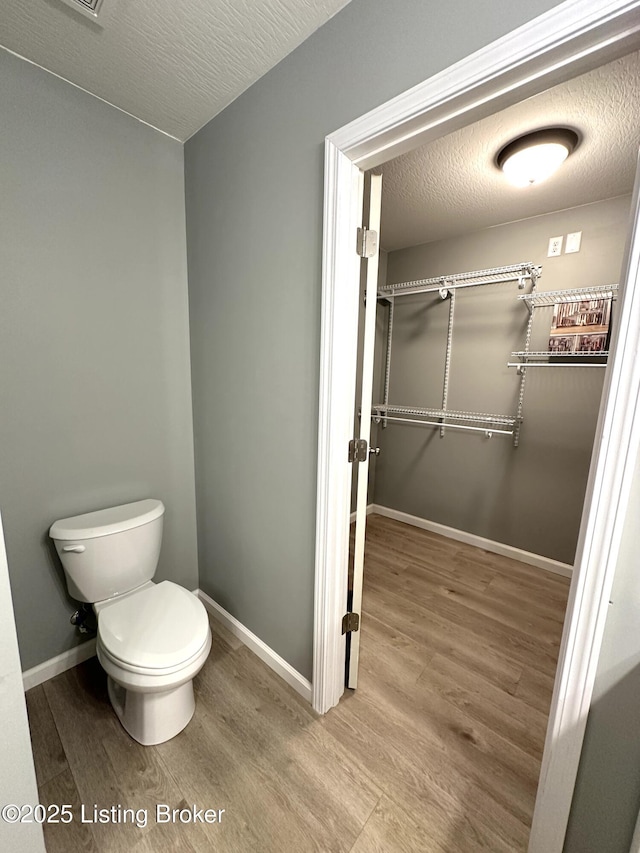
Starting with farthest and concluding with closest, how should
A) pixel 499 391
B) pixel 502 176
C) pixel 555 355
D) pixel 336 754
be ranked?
pixel 499 391, pixel 555 355, pixel 502 176, pixel 336 754

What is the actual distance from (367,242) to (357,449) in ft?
2.39

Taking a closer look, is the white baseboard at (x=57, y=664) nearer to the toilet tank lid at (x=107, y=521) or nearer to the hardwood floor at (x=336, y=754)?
the hardwood floor at (x=336, y=754)

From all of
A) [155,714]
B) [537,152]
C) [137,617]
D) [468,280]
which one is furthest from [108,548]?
[468,280]

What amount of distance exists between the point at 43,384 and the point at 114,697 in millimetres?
1311

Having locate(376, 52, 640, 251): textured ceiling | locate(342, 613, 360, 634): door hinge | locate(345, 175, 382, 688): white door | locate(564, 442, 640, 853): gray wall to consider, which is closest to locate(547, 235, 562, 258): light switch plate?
locate(376, 52, 640, 251): textured ceiling

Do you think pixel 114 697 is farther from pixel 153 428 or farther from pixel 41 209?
pixel 41 209

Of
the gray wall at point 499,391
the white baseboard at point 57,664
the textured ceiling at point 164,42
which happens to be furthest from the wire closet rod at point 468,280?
the white baseboard at point 57,664

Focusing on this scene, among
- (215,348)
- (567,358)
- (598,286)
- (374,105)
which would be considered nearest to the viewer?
(374,105)

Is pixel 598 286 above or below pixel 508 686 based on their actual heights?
above

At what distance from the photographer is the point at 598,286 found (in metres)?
2.05

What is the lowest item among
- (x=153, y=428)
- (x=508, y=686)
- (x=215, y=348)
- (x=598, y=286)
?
(x=508, y=686)

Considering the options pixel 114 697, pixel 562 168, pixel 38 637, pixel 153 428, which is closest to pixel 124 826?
pixel 114 697

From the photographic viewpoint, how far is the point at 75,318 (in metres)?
1.42

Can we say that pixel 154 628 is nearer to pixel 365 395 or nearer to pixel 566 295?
pixel 365 395
